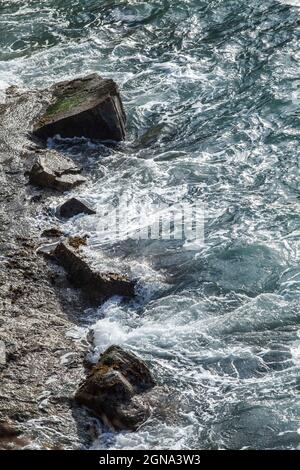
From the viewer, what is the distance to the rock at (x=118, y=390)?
8422 millimetres

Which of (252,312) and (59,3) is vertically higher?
(59,3)

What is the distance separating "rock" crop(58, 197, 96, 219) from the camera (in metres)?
12.3

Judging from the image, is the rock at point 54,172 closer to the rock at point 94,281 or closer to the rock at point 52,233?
the rock at point 52,233

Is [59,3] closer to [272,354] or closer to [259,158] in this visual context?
[259,158]

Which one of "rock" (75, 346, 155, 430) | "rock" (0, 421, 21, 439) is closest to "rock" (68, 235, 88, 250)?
"rock" (75, 346, 155, 430)

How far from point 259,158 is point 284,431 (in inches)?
248

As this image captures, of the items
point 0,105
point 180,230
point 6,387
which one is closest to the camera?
point 6,387

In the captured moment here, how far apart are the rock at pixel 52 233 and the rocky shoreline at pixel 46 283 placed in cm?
3

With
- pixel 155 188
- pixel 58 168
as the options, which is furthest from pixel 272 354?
pixel 58 168

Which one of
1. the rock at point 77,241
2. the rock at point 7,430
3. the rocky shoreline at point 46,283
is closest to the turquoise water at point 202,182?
the rock at point 77,241

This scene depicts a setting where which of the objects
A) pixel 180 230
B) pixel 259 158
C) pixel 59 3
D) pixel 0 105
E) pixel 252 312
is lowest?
pixel 252 312

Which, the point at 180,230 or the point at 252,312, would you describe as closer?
the point at 252,312

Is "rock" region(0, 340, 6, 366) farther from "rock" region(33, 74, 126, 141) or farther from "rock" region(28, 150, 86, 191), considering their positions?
"rock" region(33, 74, 126, 141)

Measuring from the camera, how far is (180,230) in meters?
11.9
